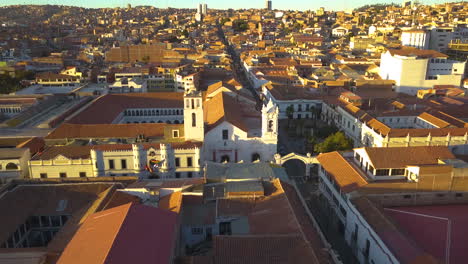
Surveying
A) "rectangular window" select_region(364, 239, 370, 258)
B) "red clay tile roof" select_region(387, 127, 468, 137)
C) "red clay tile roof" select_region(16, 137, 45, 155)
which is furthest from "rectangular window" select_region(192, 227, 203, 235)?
"red clay tile roof" select_region(387, 127, 468, 137)

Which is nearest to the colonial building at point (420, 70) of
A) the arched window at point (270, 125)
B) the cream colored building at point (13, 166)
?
the arched window at point (270, 125)

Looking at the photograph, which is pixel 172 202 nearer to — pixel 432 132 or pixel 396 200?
pixel 396 200

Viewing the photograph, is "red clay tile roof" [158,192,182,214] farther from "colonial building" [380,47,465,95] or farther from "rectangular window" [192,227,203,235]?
"colonial building" [380,47,465,95]

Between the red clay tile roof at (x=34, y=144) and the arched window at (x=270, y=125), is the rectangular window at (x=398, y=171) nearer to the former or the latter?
the arched window at (x=270, y=125)

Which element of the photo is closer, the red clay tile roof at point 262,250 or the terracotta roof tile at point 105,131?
the red clay tile roof at point 262,250

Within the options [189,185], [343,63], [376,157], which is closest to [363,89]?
[343,63]

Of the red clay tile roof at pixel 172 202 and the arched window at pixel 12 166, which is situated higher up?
the red clay tile roof at pixel 172 202

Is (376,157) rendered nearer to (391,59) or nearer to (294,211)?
(294,211)
